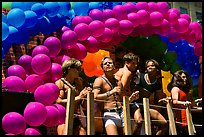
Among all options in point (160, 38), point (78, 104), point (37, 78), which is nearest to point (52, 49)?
point (37, 78)

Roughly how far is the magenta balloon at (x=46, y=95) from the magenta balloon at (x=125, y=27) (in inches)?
84.6

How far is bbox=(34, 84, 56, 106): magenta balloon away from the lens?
4.55 metres

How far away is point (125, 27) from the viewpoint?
6.24 metres

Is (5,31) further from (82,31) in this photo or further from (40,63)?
(82,31)

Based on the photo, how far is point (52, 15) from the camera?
19.4 ft

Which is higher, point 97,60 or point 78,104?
point 97,60

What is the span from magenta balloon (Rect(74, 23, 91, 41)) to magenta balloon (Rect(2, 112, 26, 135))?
6.37 ft

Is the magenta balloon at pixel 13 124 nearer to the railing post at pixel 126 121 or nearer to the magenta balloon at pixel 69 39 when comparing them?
the railing post at pixel 126 121

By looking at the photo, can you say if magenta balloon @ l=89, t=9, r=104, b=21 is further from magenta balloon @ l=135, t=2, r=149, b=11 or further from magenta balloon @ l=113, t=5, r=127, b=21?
magenta balloon @ l=135, t=2, r=149, b=11

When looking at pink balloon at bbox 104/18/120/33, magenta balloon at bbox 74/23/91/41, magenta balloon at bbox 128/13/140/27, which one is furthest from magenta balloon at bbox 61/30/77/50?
magenta balloon at bbox 128/13/140/27

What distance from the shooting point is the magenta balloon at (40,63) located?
503 centimetres

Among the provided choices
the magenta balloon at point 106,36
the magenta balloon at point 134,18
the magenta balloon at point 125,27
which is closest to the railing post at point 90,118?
the magenta balloon at point 106,36

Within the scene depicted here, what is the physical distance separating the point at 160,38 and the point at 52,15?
2.68 meters

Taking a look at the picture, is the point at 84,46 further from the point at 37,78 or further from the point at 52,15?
the point at 37,78
